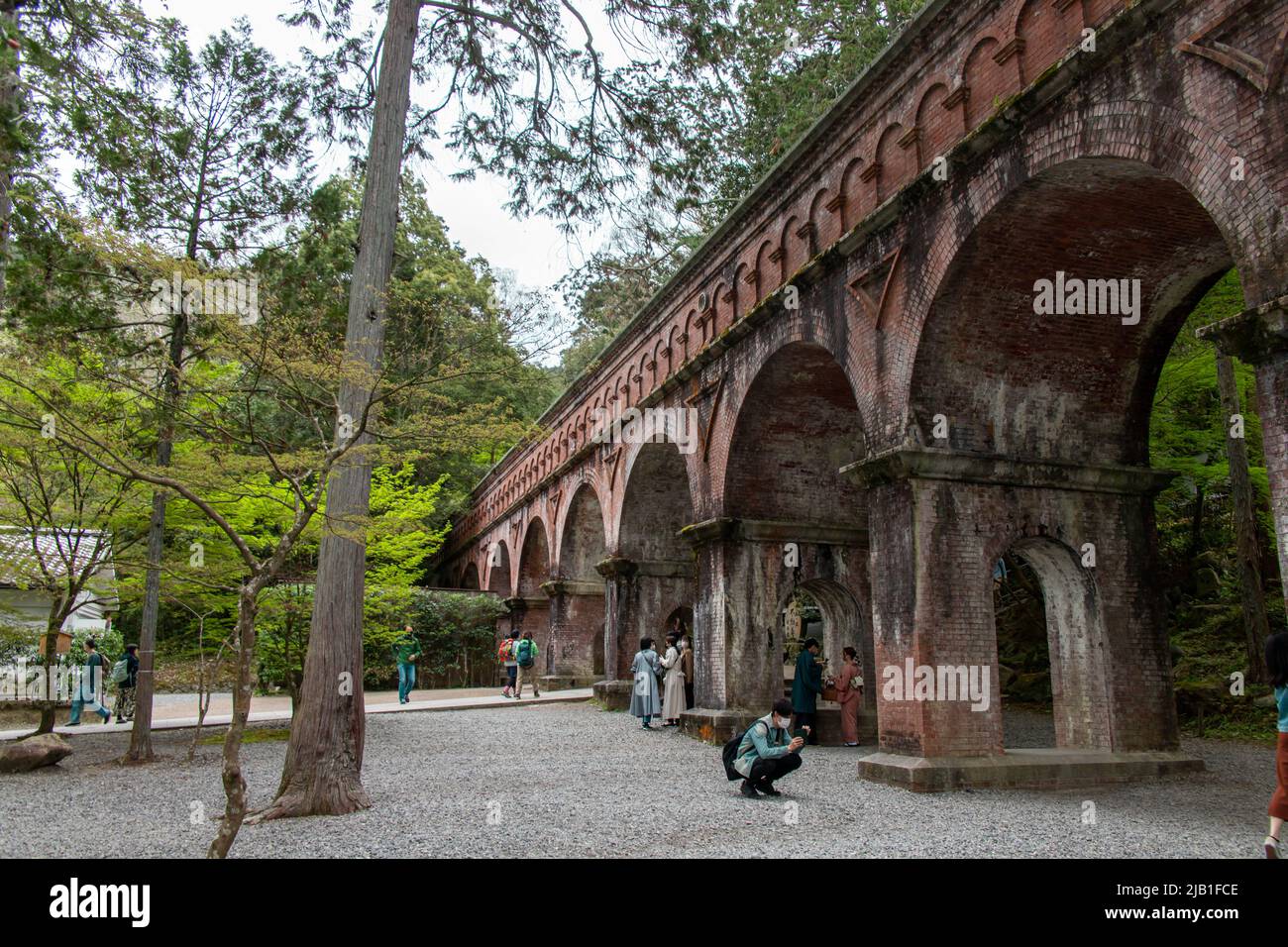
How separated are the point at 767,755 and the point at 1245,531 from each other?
887 centimetres

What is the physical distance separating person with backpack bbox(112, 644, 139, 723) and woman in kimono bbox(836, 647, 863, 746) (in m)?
12.0

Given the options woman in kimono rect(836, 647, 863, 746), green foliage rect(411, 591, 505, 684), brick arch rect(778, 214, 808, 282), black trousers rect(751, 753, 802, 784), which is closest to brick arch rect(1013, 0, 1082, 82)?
brick arch rect(778, 214, 808, 282)

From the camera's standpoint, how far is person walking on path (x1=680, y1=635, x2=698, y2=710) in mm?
14871

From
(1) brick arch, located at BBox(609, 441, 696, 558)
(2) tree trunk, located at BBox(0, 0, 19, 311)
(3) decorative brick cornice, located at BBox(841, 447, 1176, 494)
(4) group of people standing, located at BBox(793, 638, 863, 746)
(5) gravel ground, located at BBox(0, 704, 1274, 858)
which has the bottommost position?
(5) gravel ground, located at BBox(0, 704, 1274, 858)

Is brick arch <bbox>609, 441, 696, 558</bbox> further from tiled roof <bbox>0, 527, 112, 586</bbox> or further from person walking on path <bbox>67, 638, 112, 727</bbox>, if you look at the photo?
person walking on path <bbox>67, 638, 112, 727</bbox>

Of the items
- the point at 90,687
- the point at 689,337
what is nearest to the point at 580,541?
the point at 689,337

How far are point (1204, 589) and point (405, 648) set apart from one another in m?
15.4

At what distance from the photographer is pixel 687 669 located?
16.0m

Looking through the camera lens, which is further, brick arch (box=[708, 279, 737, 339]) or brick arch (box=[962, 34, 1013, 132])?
brick arch (box=[708, 279, 737, 339])

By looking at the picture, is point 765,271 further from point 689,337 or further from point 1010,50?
point 1010,50

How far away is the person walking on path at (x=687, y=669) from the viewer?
14.9 metres

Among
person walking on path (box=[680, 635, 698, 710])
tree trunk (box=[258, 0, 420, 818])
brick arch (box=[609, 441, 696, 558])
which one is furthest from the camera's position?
brick arch (box=[609, 441, 696, 558])

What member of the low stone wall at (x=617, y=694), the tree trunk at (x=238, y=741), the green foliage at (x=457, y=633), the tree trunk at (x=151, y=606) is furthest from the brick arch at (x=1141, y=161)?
the green foliage at (x=457, y=633)

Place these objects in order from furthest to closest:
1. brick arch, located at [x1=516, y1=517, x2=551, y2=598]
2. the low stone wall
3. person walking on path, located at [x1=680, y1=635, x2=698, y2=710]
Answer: brick arch, located at [x1=516, y1=517, x2=551, y2=598] < the low stone wall < person walking on path, located at [x1=680, y1=635, x2=698, y2=710]
